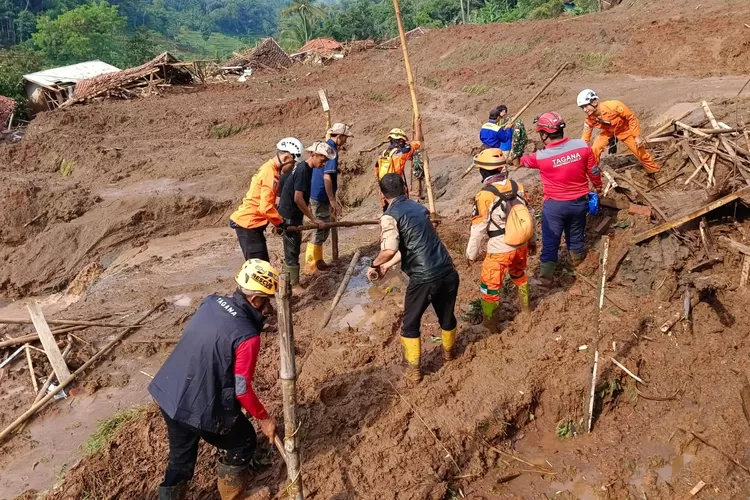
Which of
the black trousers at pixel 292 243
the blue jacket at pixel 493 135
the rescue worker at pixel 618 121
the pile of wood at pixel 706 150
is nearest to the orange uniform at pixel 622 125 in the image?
the rescue worker at pixel 618 121

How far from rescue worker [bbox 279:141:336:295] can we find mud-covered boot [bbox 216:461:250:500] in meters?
2.96

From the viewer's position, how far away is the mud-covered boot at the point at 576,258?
20.9ft

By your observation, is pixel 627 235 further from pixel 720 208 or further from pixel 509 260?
pixel 509 260

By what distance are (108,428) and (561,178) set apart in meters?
5.28

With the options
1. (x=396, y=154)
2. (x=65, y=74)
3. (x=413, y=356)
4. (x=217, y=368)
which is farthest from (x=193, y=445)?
(x=65, y=74)

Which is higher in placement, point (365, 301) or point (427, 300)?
point (427, 300)

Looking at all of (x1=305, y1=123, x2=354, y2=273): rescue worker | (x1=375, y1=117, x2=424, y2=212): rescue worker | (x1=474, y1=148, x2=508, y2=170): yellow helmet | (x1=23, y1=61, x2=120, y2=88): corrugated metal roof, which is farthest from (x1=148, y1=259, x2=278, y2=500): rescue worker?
(x1=23, y1=61, x2=120, y2=88): corrugated metal roof

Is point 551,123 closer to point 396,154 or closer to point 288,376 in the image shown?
point 396,154

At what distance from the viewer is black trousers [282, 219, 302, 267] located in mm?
6969

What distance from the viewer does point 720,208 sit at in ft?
19.6

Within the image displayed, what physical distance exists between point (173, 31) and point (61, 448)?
3730 inches

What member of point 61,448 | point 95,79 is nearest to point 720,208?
point 61,448

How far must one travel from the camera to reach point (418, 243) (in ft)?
15.0

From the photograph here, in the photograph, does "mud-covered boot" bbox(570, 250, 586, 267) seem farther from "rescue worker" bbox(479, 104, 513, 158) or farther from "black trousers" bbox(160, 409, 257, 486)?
"black trousers" bbox(160, 409, 257, 486)
